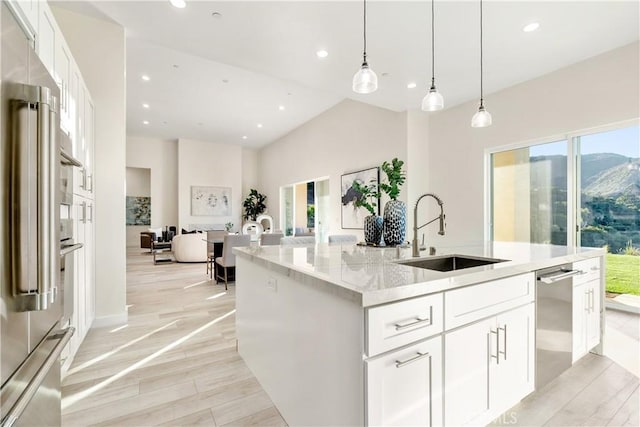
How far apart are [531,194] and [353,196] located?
10.00ft

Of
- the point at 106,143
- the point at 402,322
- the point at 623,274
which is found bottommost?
the point at 623,274

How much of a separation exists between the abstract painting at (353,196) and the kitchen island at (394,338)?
160 inches

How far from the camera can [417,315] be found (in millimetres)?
1110

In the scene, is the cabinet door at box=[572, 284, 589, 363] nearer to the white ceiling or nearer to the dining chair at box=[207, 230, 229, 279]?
the white ceiling

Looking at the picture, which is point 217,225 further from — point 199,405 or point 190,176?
point 199,405

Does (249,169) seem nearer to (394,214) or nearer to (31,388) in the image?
(394,214)

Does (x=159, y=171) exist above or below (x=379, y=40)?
below

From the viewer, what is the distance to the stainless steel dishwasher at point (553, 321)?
167 cm

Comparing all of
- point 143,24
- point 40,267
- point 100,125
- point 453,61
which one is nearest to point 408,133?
point 453,61

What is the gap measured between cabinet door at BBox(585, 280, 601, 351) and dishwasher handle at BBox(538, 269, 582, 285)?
40 cm

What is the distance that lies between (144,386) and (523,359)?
7.61 ft

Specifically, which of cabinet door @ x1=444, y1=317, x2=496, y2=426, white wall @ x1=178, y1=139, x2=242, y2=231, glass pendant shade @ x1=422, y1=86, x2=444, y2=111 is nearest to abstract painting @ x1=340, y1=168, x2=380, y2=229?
glass pendant shade @ x1=422, y1=86, x2=444, y2=111

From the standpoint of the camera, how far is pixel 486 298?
136 centimetres

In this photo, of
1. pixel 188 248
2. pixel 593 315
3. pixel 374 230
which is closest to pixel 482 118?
pixel 374 230
